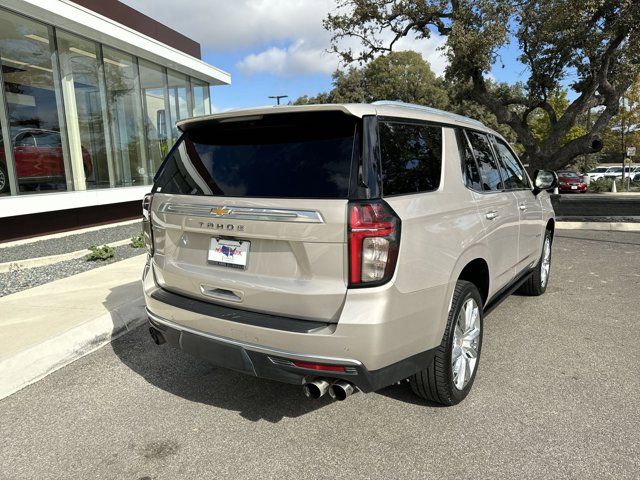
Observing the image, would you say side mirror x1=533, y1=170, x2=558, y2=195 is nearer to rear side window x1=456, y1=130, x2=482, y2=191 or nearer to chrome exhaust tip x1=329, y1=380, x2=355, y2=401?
rear side window x1=456, y1=130, x2=482, y2=191

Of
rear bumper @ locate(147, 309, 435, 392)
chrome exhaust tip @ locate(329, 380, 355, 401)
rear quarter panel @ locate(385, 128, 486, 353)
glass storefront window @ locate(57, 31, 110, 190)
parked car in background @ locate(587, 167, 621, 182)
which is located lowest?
parked car in background @ locate(587, 167, 621, 182)

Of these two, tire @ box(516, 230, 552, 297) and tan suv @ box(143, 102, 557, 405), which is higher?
tan suv @ box(143, 102, 557, 405)

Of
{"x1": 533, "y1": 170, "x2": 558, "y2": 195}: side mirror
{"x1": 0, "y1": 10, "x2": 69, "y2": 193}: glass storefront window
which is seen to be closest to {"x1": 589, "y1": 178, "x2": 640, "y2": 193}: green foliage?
{"x1": 533, "y1": 170, "x2": 558, "y2": 195}: side mirror

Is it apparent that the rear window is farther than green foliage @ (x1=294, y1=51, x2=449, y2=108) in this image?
No

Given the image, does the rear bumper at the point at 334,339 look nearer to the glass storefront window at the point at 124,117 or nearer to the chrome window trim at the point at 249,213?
the chrome window trim at the point at 249,213

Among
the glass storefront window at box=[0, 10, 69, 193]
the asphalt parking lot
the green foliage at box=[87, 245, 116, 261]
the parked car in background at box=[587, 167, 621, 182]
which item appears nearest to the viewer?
the asphalt parking lot

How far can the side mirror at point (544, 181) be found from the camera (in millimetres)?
5020

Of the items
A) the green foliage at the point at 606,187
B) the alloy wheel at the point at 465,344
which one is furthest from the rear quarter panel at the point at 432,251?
the green foliage at the point at 606,187

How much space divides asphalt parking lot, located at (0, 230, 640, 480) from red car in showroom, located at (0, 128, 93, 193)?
7202mm

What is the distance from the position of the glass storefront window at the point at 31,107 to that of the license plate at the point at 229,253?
8599 millimetres

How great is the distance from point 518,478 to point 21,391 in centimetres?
347

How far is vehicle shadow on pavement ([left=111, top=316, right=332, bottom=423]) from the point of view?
3197 millimetres

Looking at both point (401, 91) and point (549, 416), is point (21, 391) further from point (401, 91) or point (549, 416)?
point (401, 91)

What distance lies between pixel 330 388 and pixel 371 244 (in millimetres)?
805
